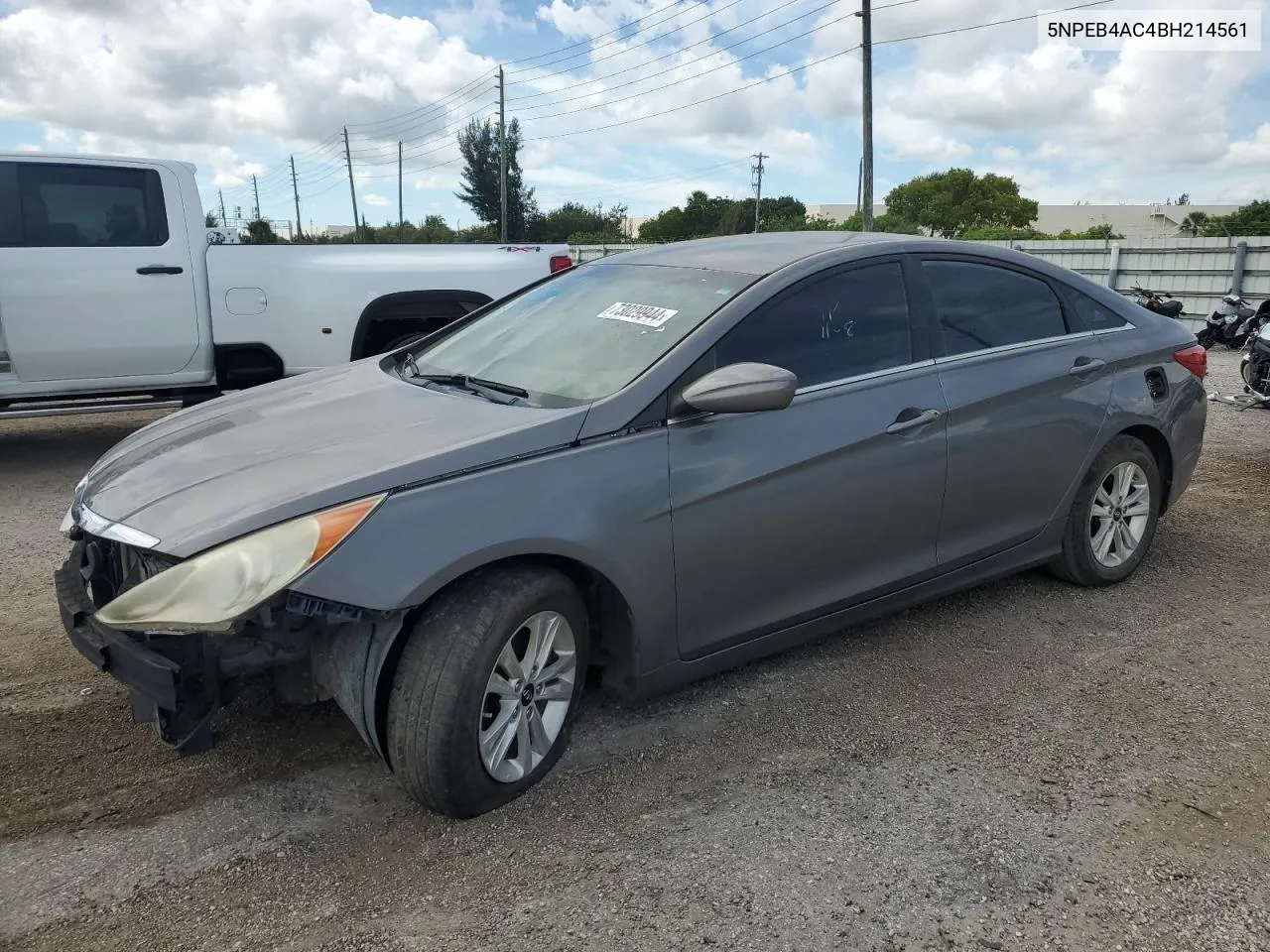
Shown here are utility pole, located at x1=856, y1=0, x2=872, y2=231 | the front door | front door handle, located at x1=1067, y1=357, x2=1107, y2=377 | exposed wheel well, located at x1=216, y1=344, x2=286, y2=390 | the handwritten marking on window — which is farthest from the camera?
utility pole, located at x1=856, y1=0, x2=872, y2=231

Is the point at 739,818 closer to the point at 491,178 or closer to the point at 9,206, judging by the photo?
the point at 9,206

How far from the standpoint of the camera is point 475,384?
132 inches

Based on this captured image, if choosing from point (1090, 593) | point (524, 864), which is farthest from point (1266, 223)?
point (524, 864)

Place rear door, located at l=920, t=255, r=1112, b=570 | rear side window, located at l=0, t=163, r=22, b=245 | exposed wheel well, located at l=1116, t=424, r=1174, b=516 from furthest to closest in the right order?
rear side window, located at l=0, t=163, r=22, b=245
exposed wheel well, located at l=1116, t=424, r=1174, b=516
rear door, located at l=920, t=255, r=1112, b=570

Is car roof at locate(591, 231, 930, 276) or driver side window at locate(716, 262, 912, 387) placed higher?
car roof at locate(591, 231, 930, 276)

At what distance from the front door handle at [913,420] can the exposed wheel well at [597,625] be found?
1206 mm

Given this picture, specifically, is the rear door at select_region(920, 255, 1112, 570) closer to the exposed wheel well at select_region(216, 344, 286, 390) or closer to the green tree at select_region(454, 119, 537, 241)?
the exposed wheel well at select_region(216, 344, 286, 390)

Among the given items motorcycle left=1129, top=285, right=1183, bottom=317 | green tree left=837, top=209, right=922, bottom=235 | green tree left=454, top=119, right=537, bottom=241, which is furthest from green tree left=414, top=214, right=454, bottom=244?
motorcycle left=1129, top=285, right=1183, bottom=317

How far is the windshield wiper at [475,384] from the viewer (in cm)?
318

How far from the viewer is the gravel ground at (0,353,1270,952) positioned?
7.62 ft

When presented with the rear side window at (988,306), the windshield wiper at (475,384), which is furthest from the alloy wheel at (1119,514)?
the windshield wiper at (475,384)

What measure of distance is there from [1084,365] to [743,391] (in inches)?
79.0

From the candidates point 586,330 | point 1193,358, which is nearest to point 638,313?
point 586,330

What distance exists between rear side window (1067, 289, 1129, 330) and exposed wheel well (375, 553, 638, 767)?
2602mm
